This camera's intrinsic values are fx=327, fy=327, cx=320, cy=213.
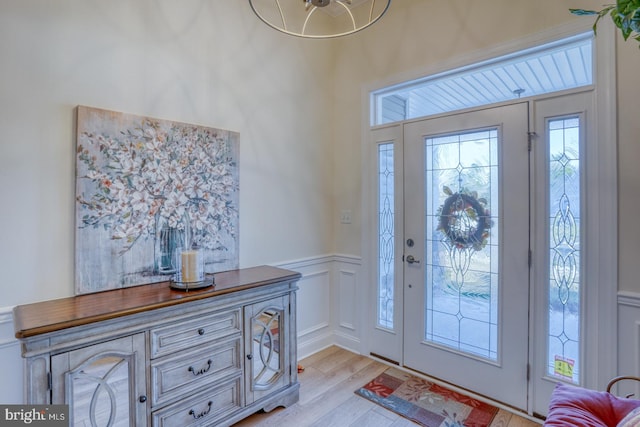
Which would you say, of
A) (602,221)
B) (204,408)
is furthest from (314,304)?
(602,221)

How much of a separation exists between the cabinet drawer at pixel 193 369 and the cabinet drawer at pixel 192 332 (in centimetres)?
4

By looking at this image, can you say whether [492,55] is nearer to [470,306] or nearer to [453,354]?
[470,306]

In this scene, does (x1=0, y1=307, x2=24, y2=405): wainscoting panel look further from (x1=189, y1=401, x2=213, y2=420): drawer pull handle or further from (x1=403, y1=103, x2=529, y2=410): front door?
(x1=403, y1=103, x2=529, y2=410): front door

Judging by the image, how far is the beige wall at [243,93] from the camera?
65.8 inches

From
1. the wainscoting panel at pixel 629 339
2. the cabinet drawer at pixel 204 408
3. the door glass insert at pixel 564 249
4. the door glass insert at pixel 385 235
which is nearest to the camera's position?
the cabinet drawer at pixel 204 408

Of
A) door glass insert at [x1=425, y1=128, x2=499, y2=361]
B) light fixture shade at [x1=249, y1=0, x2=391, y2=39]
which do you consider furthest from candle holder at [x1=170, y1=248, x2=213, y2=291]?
light fixture shade at [x1=249, y1=0, x2=391, y2=39]

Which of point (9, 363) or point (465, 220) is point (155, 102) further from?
point (465, 220)

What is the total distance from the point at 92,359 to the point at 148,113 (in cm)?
142

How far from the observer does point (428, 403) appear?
231 cm

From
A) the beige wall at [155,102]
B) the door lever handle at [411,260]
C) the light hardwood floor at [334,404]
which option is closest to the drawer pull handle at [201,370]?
the light hardwood floor at [334,404]

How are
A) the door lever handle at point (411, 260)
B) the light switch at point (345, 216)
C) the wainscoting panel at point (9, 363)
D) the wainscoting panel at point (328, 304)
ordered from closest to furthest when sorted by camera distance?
the wainscoting panel at point (9, 363), the door lever handle at point (411, 260), the wainscoting panel at point (328, 304), the light switch at point (345, 216)

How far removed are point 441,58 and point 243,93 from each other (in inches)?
61.8

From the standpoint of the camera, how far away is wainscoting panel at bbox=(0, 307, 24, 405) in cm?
160

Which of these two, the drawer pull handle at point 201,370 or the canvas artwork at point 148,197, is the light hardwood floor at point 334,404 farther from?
the canvas artwork at point 148,197
